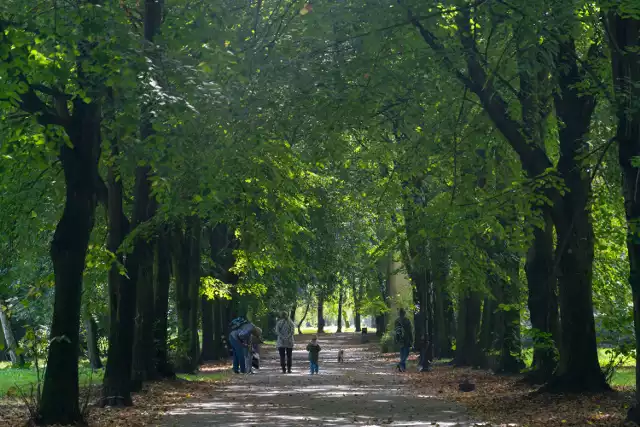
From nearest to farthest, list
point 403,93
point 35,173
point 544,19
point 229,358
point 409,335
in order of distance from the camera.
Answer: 1. point 544,19
2. point 403,93
3. point 35,173
4. point 409,335
5. point 229,358

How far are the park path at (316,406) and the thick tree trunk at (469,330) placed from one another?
16.3 feet

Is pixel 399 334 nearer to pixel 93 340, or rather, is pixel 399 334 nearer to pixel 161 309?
pixel 161 309

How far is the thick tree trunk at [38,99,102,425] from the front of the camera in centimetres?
1471

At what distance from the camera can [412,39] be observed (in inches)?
656

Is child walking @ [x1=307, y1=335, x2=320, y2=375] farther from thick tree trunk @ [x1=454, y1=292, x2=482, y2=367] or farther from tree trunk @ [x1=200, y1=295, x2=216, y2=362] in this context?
tree trunk @ [x1=200, y1=295, x2=216, y2=362]

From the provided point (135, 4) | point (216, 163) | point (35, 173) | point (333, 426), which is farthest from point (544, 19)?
point (35, 173)

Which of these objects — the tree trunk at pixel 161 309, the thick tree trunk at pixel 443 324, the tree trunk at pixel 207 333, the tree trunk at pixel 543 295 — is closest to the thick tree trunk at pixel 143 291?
the tree trunk at pixel 161 309

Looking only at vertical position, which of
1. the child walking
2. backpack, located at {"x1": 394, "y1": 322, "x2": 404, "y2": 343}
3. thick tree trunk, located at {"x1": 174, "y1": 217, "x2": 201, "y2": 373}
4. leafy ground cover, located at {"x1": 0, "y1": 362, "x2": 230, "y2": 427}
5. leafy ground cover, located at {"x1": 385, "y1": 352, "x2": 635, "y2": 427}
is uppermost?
thick tree trunk, located at {"x1": 174, "y1": 217, "x2": 201, "y2": 373}

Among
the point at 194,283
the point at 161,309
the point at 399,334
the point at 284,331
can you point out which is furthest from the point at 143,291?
the point at 399,334

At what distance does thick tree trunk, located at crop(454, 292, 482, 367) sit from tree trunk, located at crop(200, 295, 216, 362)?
10293 mm

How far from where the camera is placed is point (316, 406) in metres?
19.4

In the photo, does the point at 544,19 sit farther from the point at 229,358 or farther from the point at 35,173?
the point at 229,358

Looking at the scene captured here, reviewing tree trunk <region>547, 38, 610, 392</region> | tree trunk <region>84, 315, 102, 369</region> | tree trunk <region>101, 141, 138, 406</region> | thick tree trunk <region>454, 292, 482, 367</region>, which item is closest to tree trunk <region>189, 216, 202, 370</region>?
thick tree trunk <region>454, 292, 482, 367</region>

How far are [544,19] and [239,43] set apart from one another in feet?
16.2
